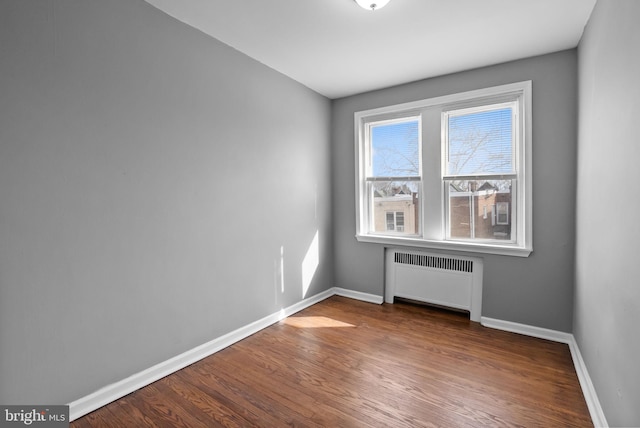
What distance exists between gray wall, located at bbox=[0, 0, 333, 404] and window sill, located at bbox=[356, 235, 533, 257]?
1.43 meters

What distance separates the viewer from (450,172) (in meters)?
3.47

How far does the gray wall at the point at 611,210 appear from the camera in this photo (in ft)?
4.55

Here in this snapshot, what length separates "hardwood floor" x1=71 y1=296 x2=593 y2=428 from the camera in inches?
73.7

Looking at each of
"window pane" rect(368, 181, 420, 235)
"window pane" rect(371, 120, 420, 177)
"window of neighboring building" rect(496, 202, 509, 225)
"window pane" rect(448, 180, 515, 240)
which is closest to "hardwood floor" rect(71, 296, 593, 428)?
"window pane" rect(448, 180, 515, 240)

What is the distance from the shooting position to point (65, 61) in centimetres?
180

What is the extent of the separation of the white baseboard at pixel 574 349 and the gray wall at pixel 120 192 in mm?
2411

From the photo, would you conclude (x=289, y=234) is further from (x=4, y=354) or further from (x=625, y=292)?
(x=625, y=292)

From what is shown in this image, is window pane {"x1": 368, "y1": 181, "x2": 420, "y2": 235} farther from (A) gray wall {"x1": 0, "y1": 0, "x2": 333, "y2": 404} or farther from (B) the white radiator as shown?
(A) gray wall {"x1": 0, "y1": 0, "x2": 333, "y2": 404}

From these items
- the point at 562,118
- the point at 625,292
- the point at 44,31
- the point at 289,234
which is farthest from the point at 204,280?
the point at 562,118

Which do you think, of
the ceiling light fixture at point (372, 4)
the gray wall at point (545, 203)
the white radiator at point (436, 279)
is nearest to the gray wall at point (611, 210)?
the gray wall at point (545, 203)

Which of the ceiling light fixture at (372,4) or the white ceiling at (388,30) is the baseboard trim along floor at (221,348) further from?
the ceiling light fixture at (372,4)

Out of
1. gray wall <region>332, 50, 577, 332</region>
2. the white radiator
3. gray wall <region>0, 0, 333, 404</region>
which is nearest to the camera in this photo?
gray wall <region>0, 0, 333, 404</region>

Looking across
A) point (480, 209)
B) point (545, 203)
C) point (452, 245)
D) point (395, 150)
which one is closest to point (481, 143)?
point (480, 209)

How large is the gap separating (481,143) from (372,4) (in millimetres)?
1928
